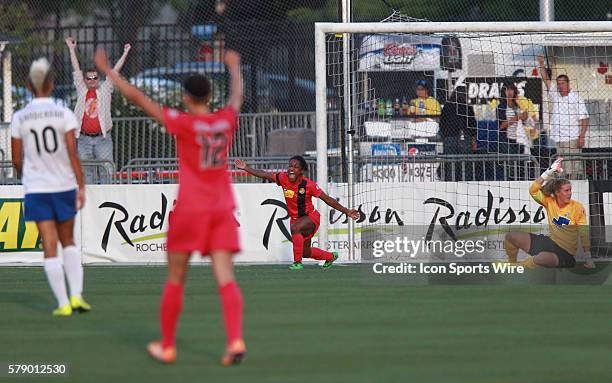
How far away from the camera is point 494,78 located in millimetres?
22047

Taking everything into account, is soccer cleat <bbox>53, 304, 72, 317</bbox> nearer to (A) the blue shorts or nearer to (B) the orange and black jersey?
(A) the blue shorts

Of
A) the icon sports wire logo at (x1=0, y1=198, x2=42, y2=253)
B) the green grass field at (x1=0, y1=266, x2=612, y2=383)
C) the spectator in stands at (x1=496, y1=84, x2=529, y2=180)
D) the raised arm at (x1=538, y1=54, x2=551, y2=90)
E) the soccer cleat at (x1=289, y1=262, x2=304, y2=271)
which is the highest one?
the raised arm at (x1=538, y1=54, x2=551, y2=90)

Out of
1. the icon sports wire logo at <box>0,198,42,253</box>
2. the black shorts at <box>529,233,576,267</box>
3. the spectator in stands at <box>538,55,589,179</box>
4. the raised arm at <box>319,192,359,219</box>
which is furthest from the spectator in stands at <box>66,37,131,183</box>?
the black shorts at <box>529,233,576,267</box>

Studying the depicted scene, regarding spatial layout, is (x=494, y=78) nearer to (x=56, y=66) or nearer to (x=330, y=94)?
(x=330, y=94)

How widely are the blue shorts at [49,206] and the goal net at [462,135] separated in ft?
25.0

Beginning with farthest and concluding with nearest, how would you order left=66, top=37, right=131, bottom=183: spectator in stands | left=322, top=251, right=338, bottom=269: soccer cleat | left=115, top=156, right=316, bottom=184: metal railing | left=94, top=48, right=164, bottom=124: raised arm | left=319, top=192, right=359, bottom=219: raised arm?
left=66, top=37, right=131, bottom=183: spectator in stands < left=115, top=156, right=316, bottom=184: metal railing < left=322, top=251, right=338, bottom=269: soccer cleat < left=319, top=192, right=359, bottom=219: raised arm < left=94, top=48, right=164, bottom=124: raised arm

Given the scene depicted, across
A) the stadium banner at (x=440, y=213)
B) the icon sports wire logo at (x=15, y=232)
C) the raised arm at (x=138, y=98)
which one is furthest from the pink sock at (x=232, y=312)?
the icon sports wire logo at (x=15, y=232)

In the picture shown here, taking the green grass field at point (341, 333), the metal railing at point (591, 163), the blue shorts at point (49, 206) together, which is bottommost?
the green grass field at point (341, 333)

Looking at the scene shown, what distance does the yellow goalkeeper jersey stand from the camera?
16969mm

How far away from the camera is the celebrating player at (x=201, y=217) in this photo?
26.7 ft

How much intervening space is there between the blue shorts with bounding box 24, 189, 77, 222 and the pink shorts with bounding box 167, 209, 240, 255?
283 centimetres

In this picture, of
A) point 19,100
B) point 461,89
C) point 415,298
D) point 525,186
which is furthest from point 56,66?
point 415,298

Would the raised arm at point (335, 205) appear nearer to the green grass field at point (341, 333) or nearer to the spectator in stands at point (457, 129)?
the green grass field at point (341, 333)

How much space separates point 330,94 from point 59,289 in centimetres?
1327
